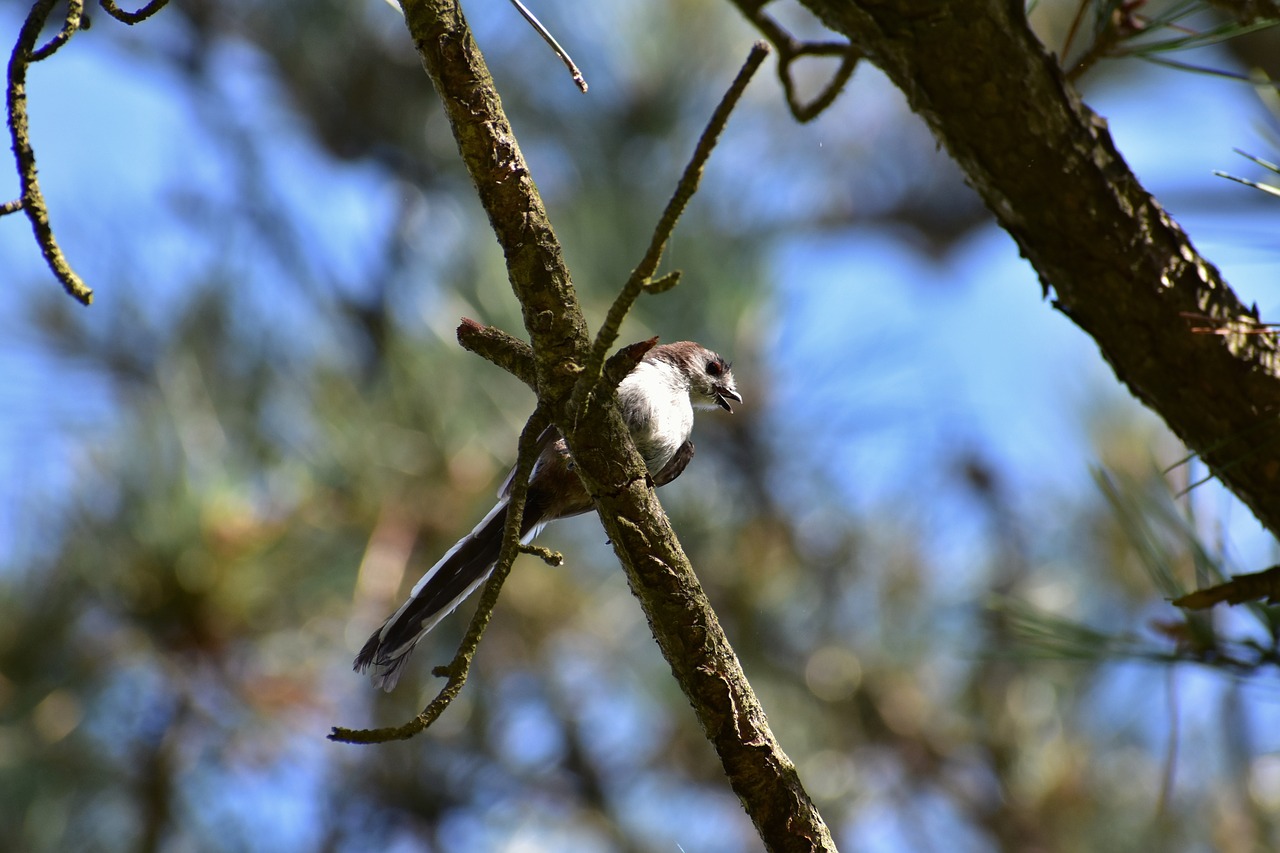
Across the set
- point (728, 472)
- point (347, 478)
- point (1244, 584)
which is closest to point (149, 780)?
point (347, 478)

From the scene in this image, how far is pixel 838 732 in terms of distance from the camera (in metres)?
4.08

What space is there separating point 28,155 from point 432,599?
109 centimetres

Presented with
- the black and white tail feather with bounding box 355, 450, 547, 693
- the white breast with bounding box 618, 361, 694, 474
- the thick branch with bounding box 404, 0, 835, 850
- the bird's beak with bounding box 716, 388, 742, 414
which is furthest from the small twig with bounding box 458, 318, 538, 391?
the bird's beak with bounding box 716, 388, 742, 414

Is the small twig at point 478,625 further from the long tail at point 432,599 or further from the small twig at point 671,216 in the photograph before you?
the long tail at point 432,599

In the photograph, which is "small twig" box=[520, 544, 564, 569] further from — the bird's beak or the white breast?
the bird's beak

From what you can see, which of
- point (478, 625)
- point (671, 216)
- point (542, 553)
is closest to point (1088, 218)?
point (671, 216)

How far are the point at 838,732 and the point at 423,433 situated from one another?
1.80m

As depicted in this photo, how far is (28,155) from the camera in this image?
118 cm

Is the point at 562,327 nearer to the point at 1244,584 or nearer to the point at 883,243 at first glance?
the point at 1244,584

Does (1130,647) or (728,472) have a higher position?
(1130,647)

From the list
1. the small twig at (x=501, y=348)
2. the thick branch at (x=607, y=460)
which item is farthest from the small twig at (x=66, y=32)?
the small twig at (x=501, y=348)

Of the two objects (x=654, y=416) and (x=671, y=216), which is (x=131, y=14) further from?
(x=654, y=416)

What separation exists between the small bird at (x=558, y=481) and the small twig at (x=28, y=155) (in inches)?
25.5

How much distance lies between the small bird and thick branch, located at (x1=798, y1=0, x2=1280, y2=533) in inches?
23.9
